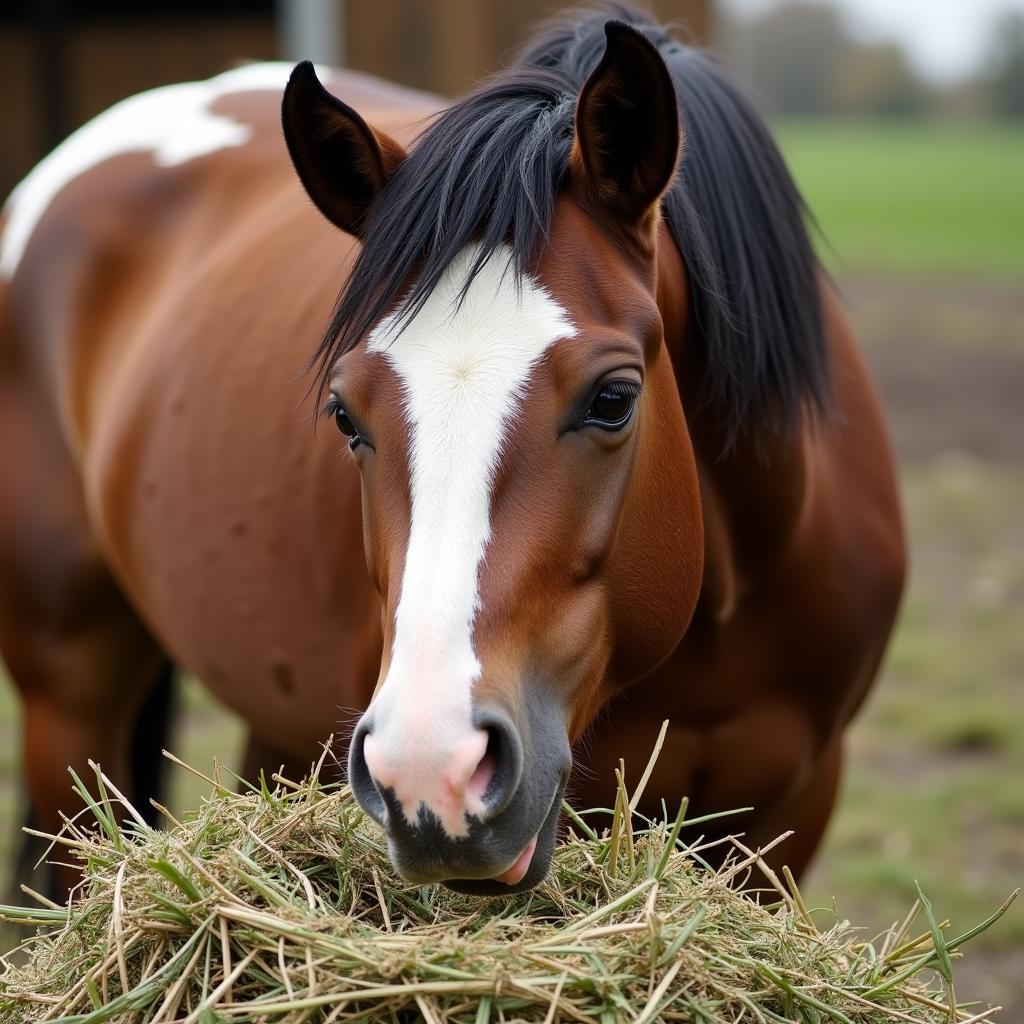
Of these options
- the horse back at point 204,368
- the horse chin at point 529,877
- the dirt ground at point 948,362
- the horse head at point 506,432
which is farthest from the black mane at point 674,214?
the dirt ground at point 948,362

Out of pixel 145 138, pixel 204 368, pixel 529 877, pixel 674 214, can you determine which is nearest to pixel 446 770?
pixel 529 877

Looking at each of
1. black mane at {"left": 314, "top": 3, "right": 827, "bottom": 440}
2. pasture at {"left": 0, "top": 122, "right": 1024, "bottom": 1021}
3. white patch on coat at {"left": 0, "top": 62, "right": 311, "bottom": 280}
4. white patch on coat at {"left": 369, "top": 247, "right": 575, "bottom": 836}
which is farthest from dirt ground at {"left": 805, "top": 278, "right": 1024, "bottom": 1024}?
white patch on coat at {"left": 0, "top": 62, "right": 311, "bottom": 280}

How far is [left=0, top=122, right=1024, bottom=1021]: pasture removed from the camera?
12.8 feet

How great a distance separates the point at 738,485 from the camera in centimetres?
231

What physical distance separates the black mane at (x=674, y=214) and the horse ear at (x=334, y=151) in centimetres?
5

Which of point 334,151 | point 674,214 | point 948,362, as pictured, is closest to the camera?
point 334,151

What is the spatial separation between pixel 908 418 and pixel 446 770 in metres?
8.65

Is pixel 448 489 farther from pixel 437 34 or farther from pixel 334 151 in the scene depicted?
pixel 437 34

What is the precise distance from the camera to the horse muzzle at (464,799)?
145cm

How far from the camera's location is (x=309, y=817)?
5.77 ft

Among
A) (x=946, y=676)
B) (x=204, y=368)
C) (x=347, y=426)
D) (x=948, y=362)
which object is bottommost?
(x=948, y=362)

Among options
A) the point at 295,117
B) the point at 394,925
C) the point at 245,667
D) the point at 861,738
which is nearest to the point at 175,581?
the point at 245,667

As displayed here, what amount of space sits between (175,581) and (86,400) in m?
0.74

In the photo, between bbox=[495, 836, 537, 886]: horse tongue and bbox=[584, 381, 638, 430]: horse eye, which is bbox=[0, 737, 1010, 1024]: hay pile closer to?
bbox=[495, 836, 537, 886]: horse tongue
